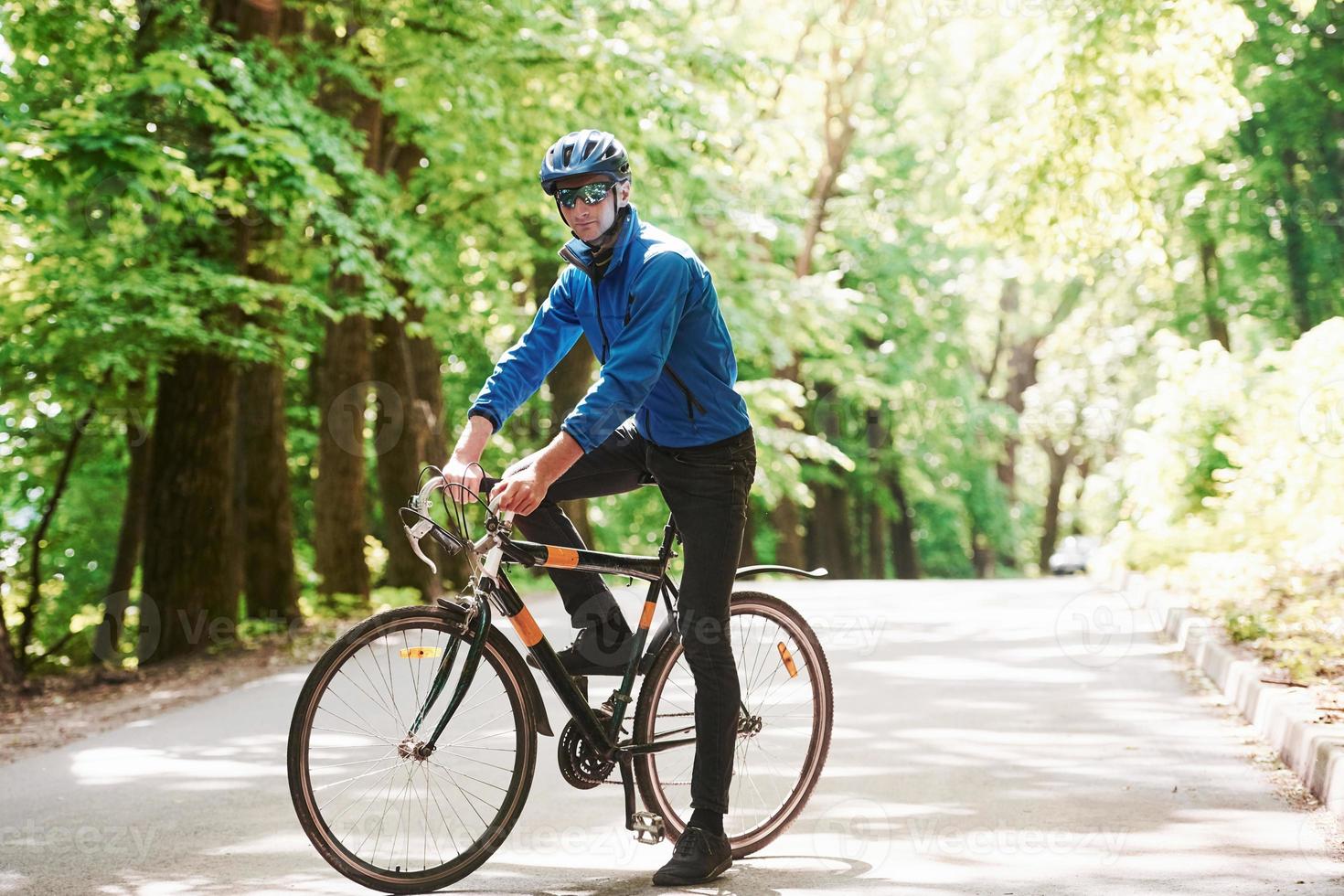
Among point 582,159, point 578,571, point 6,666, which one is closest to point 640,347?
point 582,159

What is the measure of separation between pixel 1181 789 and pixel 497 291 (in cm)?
1552

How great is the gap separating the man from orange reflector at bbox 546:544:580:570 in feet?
0.27

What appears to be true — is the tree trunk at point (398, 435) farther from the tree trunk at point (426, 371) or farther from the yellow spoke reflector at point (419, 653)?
the yellow spoke reflector at point (419, 653)

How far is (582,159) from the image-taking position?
13.9 feet

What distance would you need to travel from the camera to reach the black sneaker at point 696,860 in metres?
4.41

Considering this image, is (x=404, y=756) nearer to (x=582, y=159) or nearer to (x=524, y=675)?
(x=524, y=675)

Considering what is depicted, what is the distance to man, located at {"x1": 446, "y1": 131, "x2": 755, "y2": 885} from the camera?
4.17 metres

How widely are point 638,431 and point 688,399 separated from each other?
0.27 metres

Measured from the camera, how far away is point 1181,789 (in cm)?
577

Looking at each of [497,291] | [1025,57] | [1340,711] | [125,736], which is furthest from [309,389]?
[1340,711]

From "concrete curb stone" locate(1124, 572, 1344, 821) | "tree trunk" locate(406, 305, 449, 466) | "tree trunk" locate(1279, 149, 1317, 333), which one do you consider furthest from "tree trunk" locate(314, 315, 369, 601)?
"tree trunk" locate(1279, 149, 1317, 333)

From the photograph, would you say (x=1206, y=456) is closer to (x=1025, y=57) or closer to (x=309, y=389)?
(x=1025, y=57)

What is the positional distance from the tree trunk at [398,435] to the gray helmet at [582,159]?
495 inches

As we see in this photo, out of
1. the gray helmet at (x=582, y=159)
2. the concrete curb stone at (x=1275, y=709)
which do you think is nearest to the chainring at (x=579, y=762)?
the gray helmet at (x=582, y=159)
